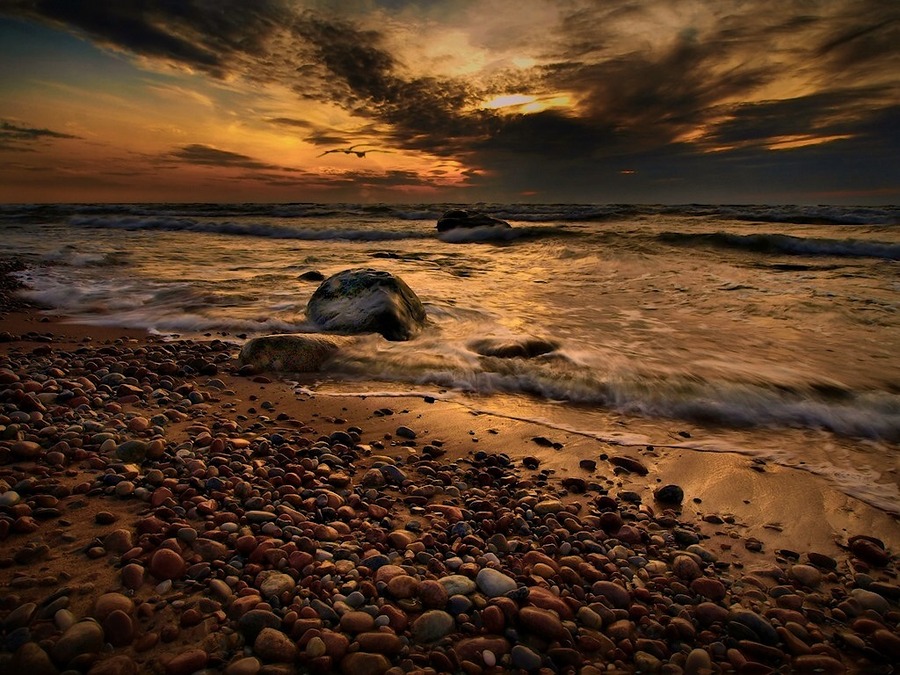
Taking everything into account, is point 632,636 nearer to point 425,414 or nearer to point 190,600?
point 190,600

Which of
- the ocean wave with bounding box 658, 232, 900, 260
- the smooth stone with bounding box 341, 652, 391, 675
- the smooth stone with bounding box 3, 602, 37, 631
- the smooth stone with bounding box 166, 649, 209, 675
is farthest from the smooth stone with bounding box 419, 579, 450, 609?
the ocean wave with bounding box 658, 232, 900, 260

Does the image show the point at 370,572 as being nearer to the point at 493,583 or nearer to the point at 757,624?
the point at 493,583

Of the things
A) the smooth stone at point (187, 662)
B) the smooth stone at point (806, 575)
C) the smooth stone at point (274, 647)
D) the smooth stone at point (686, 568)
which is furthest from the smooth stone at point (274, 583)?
the smooth stone at point (806, 575)

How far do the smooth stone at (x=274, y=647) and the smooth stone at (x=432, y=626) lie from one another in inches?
16.1

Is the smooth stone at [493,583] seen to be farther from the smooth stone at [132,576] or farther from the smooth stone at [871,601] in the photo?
the smooth stone at [871,601]

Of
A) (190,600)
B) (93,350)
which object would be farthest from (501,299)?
(190,600)

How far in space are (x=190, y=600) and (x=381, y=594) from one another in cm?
68

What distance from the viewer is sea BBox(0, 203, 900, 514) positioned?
3.69 m

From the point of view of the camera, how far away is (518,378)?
4.49 m

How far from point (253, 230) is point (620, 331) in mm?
25015

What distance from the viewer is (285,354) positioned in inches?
184

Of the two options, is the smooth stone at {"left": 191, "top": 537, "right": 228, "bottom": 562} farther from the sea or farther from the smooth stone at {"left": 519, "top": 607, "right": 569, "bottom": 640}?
the sea

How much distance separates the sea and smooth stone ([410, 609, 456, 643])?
2087 mm

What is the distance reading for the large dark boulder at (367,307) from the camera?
18.9 ft
